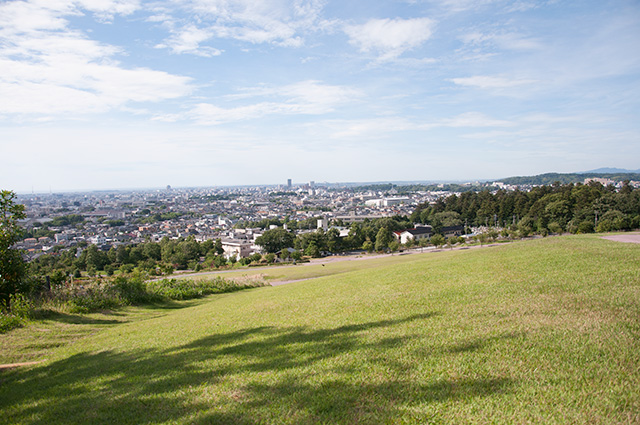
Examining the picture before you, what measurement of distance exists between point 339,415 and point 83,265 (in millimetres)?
59717

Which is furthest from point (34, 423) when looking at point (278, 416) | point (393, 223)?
point (393, 223)

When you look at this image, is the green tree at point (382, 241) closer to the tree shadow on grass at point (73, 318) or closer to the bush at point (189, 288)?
the bush at point (189, 288)

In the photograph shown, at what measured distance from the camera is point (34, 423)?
13.8 feet

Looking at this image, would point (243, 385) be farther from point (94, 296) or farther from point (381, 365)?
point (94, 296)

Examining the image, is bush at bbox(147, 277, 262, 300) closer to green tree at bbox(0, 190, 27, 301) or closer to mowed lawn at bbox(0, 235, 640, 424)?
green tree at bbox(0, 190, 27, 301)

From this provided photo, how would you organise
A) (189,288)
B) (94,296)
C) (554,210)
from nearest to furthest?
(94,296), (189,288), (554,210)

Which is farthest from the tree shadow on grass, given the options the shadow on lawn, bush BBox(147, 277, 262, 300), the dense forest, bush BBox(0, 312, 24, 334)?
the dense forest

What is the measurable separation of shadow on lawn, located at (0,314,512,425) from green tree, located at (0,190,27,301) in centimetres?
484

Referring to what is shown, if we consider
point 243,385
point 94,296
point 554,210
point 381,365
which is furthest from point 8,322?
point 554,210

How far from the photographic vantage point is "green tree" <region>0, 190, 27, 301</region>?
9.61 meters

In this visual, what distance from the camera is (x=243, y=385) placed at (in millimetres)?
4520

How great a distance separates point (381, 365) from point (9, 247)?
10952 millimetres

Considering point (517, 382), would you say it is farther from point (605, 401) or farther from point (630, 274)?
point (630, 274)

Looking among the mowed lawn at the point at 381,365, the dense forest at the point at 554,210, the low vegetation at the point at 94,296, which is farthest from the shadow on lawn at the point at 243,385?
the dense forest at the point at 554,210
